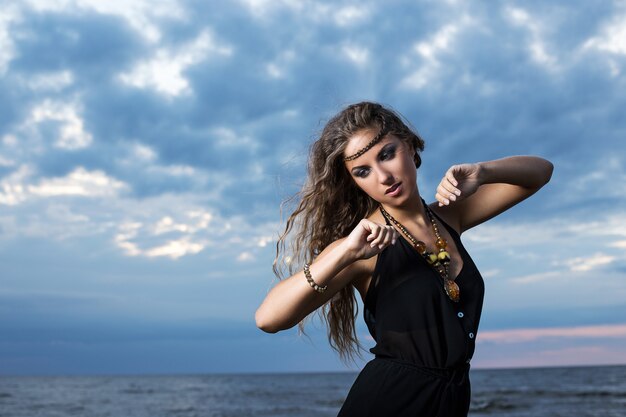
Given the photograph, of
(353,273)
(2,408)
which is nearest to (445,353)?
(353,273)

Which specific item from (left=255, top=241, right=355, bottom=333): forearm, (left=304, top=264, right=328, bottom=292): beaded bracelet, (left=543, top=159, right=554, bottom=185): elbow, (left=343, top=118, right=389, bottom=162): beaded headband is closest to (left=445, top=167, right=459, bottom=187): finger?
(left=343, top=118, right=389, bottom=162): beaded headband

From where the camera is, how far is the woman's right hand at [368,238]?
8.16ft

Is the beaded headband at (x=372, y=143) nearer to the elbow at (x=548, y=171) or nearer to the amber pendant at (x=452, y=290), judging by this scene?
the amber pendant at (x=452, y=290)

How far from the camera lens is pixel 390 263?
2.86 meters

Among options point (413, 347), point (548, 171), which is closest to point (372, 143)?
point (413, 347)

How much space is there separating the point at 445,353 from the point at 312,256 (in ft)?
2.35

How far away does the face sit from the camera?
2.88 m

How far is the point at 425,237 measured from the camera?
3.03 meters

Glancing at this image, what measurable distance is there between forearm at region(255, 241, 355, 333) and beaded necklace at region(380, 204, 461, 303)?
329 millimetres

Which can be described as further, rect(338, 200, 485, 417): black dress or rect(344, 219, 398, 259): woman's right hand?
rect(338, 200, 485, 417): black dress

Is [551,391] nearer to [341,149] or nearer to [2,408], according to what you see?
[2,408]

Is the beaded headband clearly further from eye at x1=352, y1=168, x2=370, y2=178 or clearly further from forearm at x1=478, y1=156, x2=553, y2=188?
forearm at x1=478, y1=156, x2=553, y2=188

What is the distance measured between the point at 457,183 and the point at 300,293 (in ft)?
2.30

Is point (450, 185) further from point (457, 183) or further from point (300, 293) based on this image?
point (300, 293)
